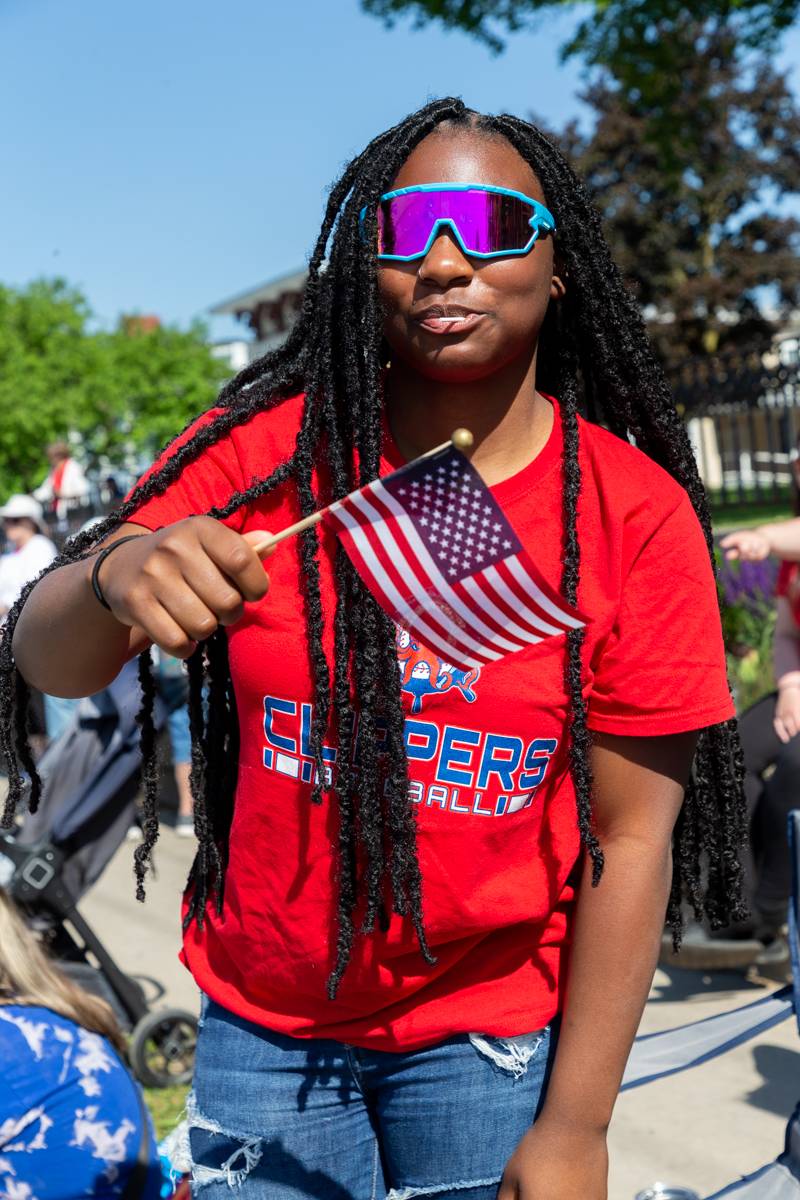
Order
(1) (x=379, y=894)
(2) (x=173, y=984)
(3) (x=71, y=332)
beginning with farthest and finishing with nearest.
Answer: (3) (x=71, y=332) → (2) (x=173, y=984) → (1) (x=379, y=894)

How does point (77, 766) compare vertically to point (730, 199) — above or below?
below

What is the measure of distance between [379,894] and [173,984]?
3652mm

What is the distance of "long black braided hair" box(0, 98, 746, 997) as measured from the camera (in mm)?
1684

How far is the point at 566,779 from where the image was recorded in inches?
69.1

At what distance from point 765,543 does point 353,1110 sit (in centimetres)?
254

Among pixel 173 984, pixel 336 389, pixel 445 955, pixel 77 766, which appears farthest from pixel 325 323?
pixel 173 984

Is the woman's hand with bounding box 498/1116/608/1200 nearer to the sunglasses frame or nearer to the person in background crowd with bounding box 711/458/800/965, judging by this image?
the sunglasses frame

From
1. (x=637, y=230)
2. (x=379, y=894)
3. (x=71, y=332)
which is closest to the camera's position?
(x=379, y=894)

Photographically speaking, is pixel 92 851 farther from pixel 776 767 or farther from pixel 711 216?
pixel 711 216

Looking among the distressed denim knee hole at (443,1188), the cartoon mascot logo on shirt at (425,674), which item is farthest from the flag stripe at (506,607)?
the distressed denim knee hole at (443,1188)

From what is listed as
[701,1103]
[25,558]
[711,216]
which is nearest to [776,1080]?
[701,1103]

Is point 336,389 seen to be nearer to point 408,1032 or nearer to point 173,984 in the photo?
point 408,1032

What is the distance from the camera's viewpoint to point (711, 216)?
32.1 m

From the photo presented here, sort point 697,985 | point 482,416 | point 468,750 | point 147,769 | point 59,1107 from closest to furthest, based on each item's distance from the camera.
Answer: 1. point 468,750
2. point 482,416
3. point 147,769
4. point 59,1107
5. point 697,985
